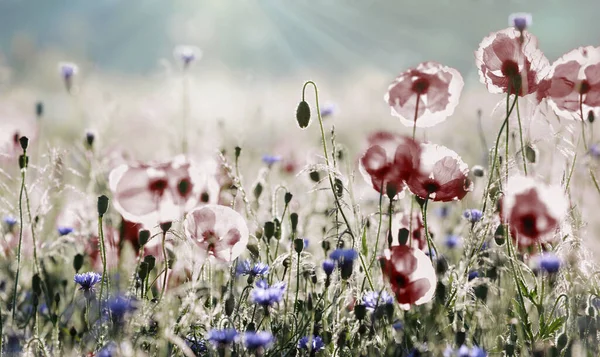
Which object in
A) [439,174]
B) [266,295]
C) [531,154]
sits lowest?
[266,295]

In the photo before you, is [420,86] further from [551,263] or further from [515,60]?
[551,263]

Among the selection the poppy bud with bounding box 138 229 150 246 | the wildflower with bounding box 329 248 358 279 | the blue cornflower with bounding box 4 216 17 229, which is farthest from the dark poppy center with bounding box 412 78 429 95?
the blue cornflower with bounding box 4 216 17 229

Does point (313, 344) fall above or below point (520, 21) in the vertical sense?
below

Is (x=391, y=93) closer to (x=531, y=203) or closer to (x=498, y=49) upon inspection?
(x=498, y=49)

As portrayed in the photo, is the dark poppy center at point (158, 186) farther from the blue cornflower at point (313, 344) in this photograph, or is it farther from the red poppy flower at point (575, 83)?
the red poppy flower at point (575, 83)

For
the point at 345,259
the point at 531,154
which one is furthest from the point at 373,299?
the point at 531,154

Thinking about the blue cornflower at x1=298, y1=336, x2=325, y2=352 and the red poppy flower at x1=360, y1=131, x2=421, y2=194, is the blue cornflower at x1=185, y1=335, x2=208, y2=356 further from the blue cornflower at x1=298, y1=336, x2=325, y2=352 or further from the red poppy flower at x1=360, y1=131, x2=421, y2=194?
the red poppy flower at x1=360, y1=131, x2=421, y2=194

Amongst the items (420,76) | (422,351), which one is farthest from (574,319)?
(420,76)
